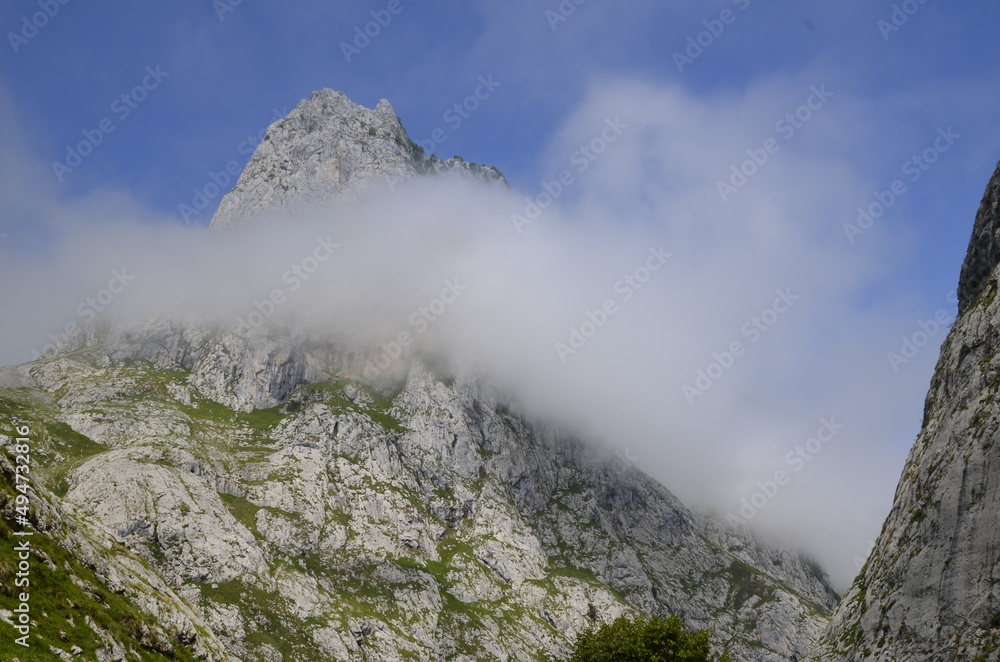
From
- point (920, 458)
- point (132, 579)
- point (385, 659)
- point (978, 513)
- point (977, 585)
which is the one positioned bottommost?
point (385, 659)

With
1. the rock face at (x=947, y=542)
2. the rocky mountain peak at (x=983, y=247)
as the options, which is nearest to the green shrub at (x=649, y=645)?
the rock face at (x=947, y=542)

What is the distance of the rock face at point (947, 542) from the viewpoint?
127 ft

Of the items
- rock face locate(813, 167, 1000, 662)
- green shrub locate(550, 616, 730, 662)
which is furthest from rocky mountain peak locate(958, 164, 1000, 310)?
green shrub locate(550, 616, 730, 662)

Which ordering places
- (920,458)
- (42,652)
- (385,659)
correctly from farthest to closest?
(385,659) < (920,458) < (42,652)

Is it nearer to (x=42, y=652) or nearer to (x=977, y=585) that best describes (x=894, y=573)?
(x=977, y=585)

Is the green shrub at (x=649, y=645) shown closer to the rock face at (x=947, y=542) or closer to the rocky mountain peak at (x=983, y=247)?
the rock face at (x=947, y=542)

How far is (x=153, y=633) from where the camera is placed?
1793 inches

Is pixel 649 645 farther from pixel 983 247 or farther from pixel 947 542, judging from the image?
pixel 983 247

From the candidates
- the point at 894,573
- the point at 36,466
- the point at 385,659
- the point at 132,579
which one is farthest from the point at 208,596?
the point at 894,573

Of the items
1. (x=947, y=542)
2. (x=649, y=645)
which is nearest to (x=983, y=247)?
(x=947, y=542)

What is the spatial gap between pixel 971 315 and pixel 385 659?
179254 millimetres

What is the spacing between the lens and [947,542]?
138 feet

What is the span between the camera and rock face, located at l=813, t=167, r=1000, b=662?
38.6 metres

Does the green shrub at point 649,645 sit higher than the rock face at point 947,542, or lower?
lower
